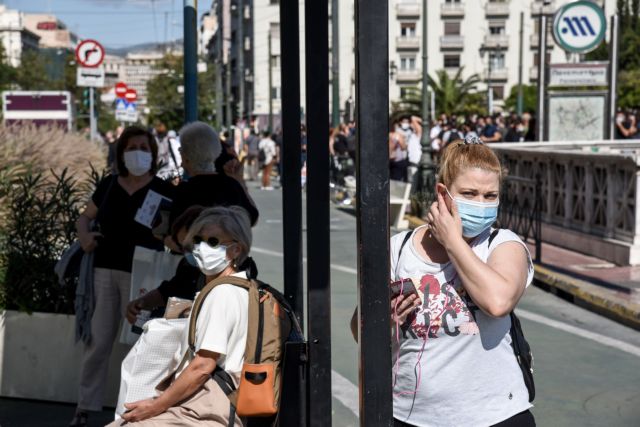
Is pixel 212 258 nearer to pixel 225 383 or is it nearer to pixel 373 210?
pixel 225 383

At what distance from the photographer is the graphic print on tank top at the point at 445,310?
324cm

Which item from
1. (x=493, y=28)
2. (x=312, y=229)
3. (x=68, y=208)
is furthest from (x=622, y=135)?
(x=493, y=28)

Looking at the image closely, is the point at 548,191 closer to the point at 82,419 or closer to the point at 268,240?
the point at 268,240

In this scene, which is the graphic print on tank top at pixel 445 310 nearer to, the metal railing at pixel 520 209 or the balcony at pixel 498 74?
the metal railing at pixel 520 209

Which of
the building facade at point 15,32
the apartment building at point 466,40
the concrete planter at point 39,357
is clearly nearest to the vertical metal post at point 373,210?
the concrete planter at point 39,357

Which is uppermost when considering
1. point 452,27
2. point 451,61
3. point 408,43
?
point 452,27

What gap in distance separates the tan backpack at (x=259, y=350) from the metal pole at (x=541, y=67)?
17356mm

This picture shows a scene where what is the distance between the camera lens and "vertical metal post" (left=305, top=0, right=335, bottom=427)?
12.6 feet

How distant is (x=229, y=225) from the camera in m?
4.30

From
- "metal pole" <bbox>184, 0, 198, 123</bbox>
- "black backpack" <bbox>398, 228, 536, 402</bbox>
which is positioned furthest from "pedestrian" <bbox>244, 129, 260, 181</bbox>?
"black backpack" <bbox>398, 228, 536, 402</bbox>

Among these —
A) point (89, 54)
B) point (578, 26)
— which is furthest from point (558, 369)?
point (89, 54)

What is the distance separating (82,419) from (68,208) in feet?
5.87

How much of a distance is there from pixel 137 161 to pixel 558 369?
3704 millimetres

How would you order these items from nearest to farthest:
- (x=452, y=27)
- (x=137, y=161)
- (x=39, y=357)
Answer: (x=137, y=161) → (x=39, y=357) → (x=452, y=27)
